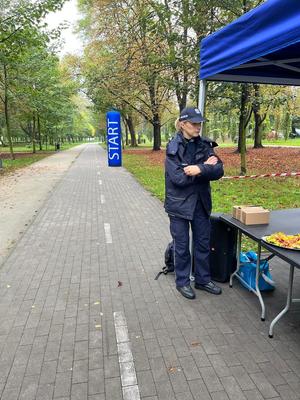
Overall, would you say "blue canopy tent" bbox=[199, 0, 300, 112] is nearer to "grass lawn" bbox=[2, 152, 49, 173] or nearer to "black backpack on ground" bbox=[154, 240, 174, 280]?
"black backpack on ground" bbox=[154, 240, 174, 280]

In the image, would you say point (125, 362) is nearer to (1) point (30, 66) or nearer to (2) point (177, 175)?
(2) point (177, 175)

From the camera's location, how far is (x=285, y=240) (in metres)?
3.51

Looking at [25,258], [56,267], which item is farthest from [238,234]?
[25,258]

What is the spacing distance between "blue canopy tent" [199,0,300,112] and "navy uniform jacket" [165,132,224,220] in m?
0.96

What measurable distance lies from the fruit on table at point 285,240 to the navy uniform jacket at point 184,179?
0.90m

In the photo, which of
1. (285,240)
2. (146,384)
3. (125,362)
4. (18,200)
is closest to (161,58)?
(18,200)

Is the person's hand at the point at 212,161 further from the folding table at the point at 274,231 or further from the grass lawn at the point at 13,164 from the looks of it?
the grass lawn at the point at 13,164

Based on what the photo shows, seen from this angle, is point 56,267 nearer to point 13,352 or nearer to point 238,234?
point 13,352

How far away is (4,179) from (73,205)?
811cm

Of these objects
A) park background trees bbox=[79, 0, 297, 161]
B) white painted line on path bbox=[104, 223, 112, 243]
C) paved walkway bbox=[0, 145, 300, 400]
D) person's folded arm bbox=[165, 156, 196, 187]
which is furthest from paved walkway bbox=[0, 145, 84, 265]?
park background trees bbox=[79, 0, 297, 161]

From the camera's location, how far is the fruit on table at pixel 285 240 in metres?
3.43

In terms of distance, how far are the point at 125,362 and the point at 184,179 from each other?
1.94 m

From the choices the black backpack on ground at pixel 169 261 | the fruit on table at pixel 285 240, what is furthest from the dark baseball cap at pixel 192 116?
the black backpack on ground at pixel 169 261

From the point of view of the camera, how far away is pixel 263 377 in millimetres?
2986
